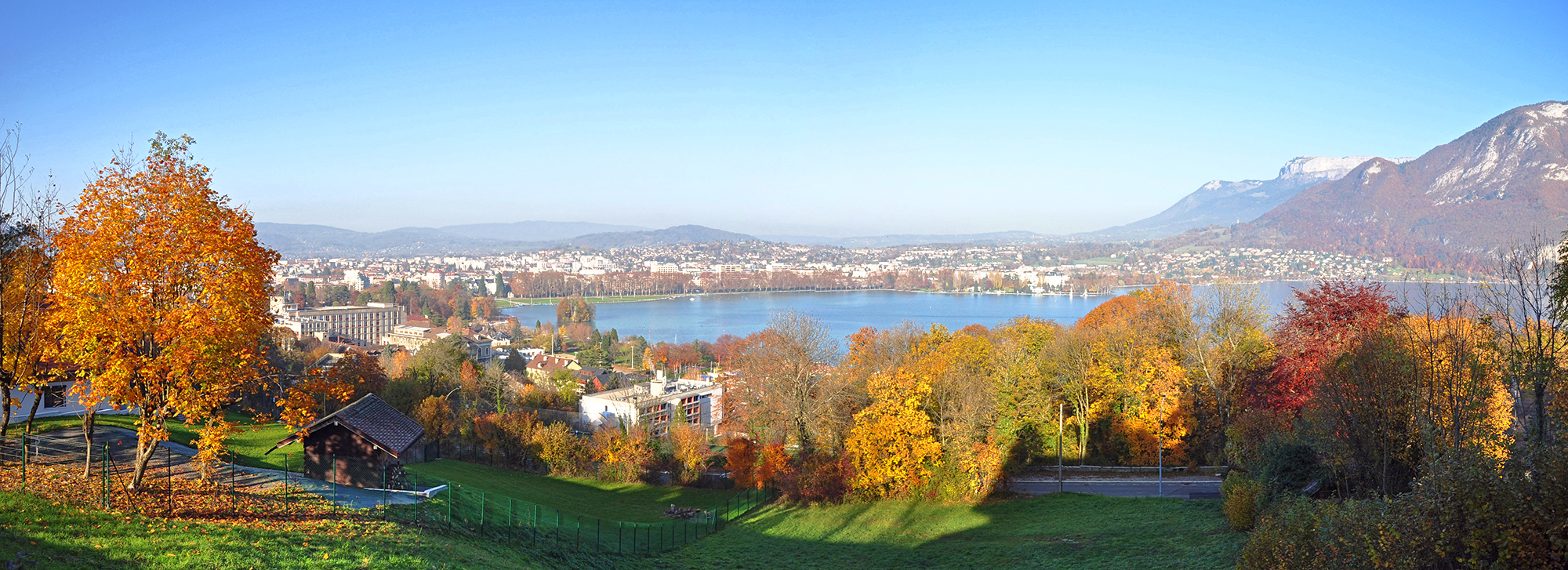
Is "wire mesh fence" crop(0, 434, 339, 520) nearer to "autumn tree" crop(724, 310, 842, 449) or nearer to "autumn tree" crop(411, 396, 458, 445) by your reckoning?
"autumn tree" crop(724, 310, 842, 449)

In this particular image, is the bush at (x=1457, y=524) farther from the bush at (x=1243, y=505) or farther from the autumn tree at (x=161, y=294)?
the autumn tree at (x=161, y=294)

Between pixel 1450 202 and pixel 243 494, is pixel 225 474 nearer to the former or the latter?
pixel 243 494

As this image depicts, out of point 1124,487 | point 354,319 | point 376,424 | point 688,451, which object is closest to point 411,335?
point 354,319

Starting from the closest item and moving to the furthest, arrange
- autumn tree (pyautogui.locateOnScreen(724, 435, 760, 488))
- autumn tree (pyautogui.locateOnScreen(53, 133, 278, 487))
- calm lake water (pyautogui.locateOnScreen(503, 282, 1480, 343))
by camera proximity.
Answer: autumn tree (pyautogui.locateOnScreen(53, 133, 278, 487)) < autumn tree (pyautogui.locateOnScreen(724, 435, 760, 488)) < calm lake water (pyautogui.locateOnScreen(503, 282, 1480, 343))

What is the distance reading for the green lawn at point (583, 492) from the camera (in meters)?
16.7

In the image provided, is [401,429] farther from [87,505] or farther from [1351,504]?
[1351,504]

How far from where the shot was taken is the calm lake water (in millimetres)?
73375

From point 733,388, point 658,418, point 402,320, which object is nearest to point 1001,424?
point 733,388

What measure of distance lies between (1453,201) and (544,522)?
398 ft

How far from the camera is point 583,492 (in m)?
19.1

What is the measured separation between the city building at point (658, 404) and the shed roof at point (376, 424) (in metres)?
13.2

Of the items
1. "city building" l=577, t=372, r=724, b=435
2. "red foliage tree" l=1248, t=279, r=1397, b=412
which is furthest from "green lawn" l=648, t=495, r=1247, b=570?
"city building" l=577, t=372, r=724, b=435

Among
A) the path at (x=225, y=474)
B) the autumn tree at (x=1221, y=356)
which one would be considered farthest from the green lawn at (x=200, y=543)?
the autumn tree at (x=1221, y=356)

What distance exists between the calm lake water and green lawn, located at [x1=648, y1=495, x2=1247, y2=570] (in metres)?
43.6
